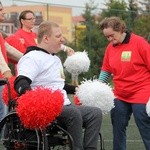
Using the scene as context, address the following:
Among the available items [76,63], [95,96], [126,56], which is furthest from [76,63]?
[95,96]

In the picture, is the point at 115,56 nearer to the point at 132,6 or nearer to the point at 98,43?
the point at 98,43

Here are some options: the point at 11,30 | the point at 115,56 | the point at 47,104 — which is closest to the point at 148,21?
the point at 11,30

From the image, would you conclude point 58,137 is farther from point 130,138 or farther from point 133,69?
point 130,138

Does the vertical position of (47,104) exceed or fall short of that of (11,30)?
it exceeds it

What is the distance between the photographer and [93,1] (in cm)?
2842

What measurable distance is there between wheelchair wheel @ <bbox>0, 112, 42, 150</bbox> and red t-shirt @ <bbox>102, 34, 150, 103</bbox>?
1.59m

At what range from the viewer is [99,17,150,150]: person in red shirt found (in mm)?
6262

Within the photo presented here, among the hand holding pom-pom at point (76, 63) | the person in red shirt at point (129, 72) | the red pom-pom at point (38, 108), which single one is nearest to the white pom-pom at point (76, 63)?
the hand holding pom-pom at point (76, 63)

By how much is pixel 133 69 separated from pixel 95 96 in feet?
2.38

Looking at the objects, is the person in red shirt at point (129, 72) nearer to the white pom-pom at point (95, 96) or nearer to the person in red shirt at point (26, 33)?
the white pom-pom at point (95, 96)

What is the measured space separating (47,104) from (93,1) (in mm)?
23939

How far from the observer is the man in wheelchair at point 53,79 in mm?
5195

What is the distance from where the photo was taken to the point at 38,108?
4824 millimetres

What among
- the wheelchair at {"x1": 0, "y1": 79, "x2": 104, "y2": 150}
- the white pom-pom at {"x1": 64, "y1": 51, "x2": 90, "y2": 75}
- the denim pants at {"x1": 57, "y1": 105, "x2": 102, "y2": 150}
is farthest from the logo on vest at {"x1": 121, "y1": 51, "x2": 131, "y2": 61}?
the wheelchair at {"x1": 0, "y1": 79, "x2": 104, "y2": 150}
